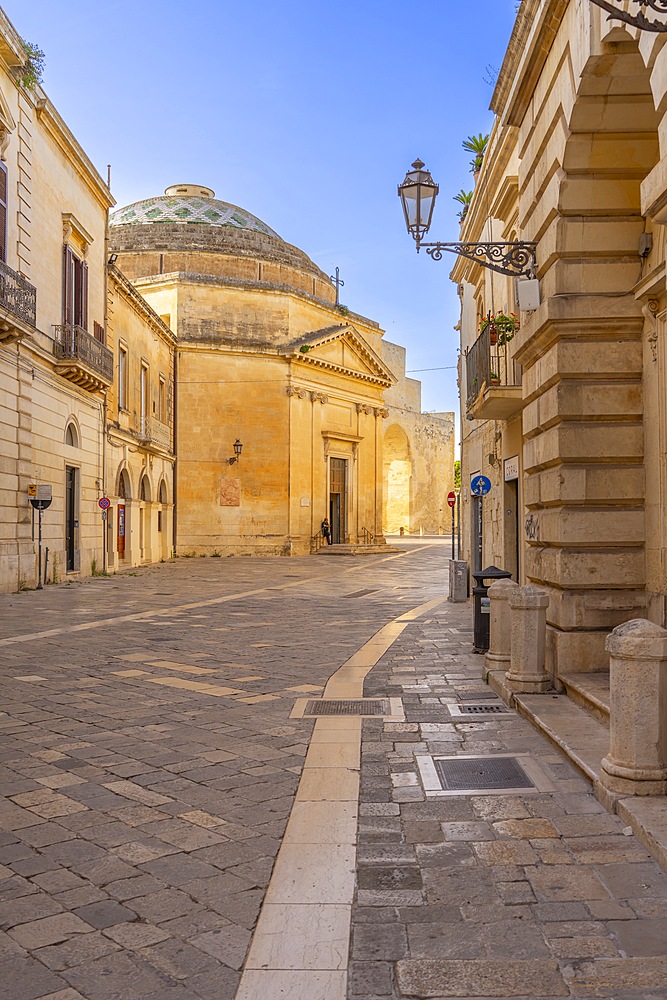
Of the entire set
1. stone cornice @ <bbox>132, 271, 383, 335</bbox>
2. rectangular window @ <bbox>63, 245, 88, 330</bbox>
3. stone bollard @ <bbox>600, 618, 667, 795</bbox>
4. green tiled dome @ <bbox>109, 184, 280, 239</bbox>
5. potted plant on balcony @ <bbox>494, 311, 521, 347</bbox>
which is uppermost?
green tiled dome @ <bbox>109, 184, 280, 239</bbox>

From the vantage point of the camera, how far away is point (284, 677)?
8109 millimetres

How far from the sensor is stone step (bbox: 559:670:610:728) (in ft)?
18.1

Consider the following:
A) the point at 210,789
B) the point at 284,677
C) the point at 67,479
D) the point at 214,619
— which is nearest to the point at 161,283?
the point at 67,479

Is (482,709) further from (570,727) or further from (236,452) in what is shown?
(236,452)

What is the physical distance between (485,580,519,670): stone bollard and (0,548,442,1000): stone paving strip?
1.56 metres

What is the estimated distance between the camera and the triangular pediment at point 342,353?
123 ft

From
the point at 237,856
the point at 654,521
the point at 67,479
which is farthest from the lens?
the point at 67,479

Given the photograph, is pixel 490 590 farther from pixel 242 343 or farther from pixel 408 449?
pixel 408 449

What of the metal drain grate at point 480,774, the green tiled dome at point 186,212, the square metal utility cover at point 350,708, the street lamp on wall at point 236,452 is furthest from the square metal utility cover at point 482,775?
the green tiled dome at point 186,212

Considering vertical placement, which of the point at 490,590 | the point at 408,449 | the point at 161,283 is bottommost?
the point at 490,590

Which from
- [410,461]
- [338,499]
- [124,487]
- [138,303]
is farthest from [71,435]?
[410,461]

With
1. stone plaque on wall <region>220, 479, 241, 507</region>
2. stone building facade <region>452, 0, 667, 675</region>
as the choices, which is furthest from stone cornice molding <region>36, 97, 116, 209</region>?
stone building facade <region>452, 0, 667, 675</region>

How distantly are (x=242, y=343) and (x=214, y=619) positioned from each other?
2438 centimetres

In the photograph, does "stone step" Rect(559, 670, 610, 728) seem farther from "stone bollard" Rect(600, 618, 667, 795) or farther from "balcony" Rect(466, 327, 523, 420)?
"balcony" Rect(466, 327, 523, 420)
